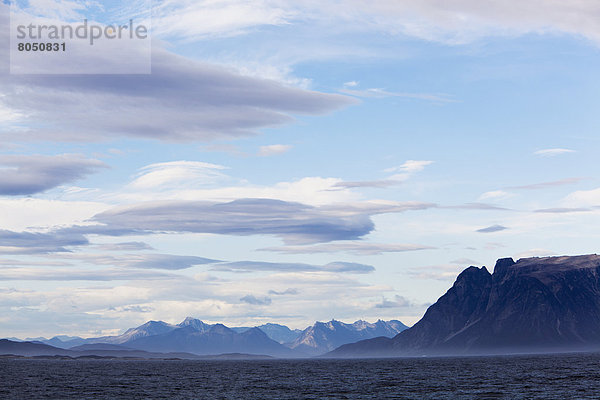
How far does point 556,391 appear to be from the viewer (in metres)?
155

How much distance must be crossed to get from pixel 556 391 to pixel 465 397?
23652mm

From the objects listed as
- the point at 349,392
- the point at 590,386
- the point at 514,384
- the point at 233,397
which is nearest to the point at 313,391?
the point at 349,392

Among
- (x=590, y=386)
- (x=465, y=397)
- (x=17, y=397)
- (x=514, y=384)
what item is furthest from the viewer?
(x=514, y=384)

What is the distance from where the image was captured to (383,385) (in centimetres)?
18738

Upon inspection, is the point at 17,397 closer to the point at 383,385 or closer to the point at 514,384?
the point at 383,385

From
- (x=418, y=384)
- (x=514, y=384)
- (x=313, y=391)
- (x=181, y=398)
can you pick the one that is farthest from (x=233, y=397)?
(x=514, y=384)

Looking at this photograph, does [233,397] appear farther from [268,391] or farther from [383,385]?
[383,385]

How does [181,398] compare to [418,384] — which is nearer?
[181,398]

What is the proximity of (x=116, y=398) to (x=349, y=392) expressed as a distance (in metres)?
49.9

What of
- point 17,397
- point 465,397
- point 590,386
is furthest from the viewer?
point 590,386

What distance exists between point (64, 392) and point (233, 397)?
139ft

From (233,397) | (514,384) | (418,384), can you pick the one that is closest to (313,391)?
(233,397)

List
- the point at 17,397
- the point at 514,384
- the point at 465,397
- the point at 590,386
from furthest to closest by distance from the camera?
the point at 514,384
the point at 590,386
the point at 17,397
the point at 465,397

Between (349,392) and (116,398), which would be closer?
(116,398)
